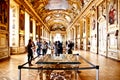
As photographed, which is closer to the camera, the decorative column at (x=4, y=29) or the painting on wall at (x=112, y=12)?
the decorative column at (x=4, y=29)

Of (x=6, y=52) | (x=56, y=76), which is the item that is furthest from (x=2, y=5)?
(x=56, y=76)

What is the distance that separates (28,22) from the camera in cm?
2339

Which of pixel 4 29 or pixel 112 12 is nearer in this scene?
pixel 4 29

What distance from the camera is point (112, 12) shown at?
13945mm

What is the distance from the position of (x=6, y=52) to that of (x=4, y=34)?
1315 mm

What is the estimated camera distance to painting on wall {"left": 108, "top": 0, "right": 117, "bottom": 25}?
13336mm

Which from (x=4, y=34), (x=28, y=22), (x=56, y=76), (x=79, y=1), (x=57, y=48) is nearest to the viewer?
(x=56, y=76)

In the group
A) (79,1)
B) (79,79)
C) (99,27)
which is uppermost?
(79,1)

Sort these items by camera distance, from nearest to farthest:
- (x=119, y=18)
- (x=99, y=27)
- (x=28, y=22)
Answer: (x=119, y=18) → (x=99, y=27) → (x=28, y=22)

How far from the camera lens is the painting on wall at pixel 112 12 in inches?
525

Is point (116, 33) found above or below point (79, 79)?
above

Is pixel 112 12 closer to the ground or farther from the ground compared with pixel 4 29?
farther from the ground

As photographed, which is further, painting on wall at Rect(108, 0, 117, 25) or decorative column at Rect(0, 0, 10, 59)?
painting on wall at Rect(108, 0, 117, 25)

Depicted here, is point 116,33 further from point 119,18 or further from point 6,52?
point 6,52
